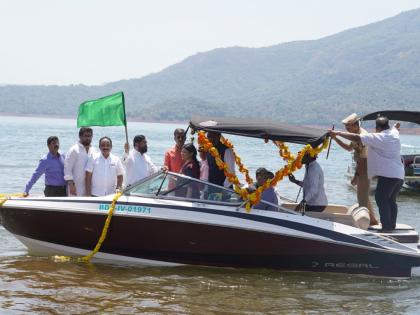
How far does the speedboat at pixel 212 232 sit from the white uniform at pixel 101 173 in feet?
2.83

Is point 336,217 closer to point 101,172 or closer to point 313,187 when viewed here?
point 313,187

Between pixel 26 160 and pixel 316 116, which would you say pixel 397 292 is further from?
pixel 316 116

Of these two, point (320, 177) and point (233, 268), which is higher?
point (320, 177)

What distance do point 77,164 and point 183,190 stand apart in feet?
5.93

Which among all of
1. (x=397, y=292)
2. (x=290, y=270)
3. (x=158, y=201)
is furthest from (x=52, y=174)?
(x=397, y=292)

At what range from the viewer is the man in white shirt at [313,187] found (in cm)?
984

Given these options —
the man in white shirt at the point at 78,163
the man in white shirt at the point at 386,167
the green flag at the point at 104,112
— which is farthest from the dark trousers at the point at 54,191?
the man in white shirt at the point at 386,167

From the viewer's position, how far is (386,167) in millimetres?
9961

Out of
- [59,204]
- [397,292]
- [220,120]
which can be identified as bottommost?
[397,292]

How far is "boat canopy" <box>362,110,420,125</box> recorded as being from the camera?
38.3 feet

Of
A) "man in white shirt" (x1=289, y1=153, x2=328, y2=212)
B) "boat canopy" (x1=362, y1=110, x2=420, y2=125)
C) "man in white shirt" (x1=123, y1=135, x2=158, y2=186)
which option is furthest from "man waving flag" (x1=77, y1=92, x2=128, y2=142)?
"boat canopy" (x1=362, y1=110, x2=420, y2=125)

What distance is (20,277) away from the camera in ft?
31.3

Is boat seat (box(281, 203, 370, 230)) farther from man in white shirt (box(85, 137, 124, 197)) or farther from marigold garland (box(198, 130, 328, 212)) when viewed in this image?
man in white shirt (box(85, 137, 124, 197))

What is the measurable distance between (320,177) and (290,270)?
1.26 metres
